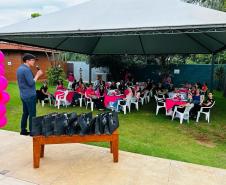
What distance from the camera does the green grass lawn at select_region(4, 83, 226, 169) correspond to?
565 centimetres

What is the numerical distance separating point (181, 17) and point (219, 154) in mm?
4057

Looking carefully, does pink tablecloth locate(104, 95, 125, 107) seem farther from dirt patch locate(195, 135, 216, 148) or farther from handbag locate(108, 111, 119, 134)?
handbag locate(108, 111, 119, 134)

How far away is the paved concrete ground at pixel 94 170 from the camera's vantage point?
13.4ft

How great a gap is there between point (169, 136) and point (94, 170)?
3.43 meters

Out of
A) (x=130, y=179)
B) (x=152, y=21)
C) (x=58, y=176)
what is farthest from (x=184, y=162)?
(x=152, y=21)

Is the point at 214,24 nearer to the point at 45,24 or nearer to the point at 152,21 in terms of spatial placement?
the point at 152,21

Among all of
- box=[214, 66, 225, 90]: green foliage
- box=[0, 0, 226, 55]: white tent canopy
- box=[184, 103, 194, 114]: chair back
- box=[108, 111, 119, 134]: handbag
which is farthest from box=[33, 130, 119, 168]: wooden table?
box=[214, 66, 225, 90]: green foliage

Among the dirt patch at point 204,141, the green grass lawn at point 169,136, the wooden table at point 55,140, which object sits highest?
the wooden table at point 55,140

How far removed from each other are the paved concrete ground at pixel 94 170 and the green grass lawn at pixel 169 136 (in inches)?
25.8

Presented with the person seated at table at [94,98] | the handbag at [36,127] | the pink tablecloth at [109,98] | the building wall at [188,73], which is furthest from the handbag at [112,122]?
the building wall at [188,73]

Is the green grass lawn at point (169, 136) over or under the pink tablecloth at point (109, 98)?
under

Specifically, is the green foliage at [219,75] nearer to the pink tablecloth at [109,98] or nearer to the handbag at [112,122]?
the pink tablecloth at [109,98]

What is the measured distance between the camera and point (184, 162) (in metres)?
4.93

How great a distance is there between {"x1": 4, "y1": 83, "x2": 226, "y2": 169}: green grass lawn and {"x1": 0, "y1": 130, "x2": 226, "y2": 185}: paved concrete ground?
0.65 meters
